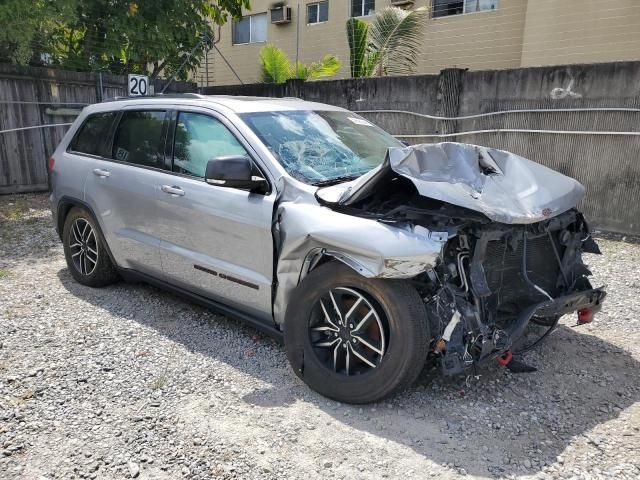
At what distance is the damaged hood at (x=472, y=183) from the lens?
290 cm

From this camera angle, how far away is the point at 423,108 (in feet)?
28.6

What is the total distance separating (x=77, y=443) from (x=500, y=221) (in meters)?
2.54

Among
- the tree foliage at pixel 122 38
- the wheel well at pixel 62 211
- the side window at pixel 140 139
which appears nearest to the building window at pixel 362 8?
the tree foliage at pixel 122 38

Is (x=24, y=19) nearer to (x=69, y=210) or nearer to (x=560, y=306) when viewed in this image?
(x=69, y=210)

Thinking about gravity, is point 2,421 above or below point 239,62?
below

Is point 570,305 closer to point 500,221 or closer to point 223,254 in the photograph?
point 500,221

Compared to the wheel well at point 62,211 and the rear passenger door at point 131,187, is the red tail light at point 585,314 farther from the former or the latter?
the wheel well at point 62,211

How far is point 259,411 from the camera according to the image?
3043 millimetres

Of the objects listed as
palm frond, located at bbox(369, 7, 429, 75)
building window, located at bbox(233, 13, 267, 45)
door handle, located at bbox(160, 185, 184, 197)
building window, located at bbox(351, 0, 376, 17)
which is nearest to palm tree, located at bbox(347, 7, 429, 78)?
palm frond, located at bbox(369, 7, 429, 75)

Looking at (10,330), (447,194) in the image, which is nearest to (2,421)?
(10,330)

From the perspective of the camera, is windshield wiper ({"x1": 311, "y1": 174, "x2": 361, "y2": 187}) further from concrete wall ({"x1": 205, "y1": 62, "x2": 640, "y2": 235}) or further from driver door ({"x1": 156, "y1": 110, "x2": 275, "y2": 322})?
concrete wall ({"x1": 205, "y1": 62, "x2": 640, "y2": 235})

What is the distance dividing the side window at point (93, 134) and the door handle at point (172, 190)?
1.14 meters

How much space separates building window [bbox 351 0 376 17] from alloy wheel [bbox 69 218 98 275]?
12373mm

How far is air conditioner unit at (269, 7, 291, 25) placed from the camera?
16.8 m
